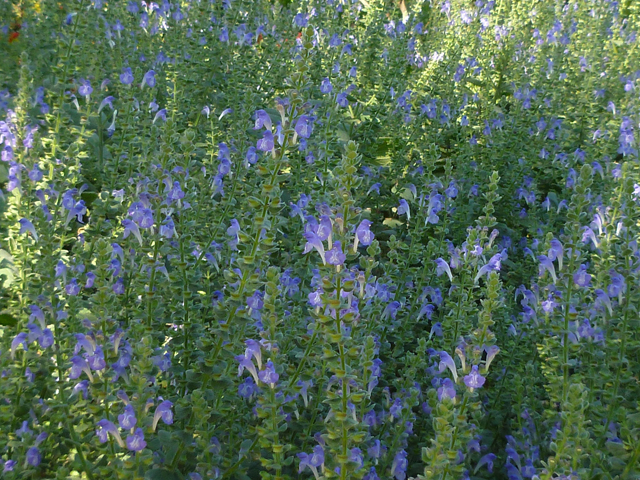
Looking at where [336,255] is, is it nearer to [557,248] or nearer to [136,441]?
[136,441]

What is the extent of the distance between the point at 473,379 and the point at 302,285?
1.23 metres

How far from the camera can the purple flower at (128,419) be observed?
6.45ft

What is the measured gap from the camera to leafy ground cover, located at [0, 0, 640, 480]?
7.02 feet

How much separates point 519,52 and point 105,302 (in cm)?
613

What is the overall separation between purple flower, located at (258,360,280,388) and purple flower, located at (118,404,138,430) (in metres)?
0.42

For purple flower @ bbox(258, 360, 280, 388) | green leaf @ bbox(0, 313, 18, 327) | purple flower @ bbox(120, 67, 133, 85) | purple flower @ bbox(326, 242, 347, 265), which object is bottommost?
purple flower @ bbox(258, 360, 280, 388)

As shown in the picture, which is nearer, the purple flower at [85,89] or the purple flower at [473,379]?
the purple flower at [473,379]

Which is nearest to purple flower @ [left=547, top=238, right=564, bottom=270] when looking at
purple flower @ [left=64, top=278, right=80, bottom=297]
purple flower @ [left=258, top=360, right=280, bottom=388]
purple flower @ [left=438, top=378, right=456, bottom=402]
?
purple flower @ [left=438, top=378, right=456, bottom=402]

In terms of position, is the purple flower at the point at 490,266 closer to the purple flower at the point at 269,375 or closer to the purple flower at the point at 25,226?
the purple flower at the point at 269,375

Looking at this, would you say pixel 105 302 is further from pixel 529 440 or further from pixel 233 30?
pixel 233 30

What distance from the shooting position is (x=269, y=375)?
2.07 metres

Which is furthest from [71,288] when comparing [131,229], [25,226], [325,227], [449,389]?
[449,389]

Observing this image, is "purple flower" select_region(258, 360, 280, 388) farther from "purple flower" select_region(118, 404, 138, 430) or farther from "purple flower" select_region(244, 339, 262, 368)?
"purple flower" select_region(118, 404, 138, 430)

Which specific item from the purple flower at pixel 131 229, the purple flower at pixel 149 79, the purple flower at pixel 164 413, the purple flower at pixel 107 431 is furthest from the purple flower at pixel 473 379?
the purple flower at pixel 149 79
